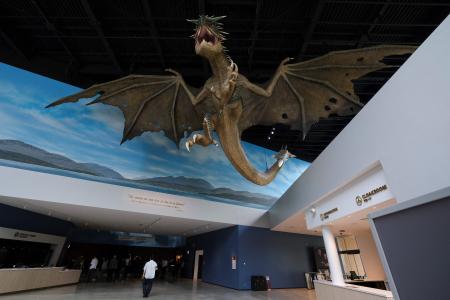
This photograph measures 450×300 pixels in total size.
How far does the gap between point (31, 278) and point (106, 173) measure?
363 centimetres

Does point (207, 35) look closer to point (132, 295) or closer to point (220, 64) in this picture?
point (220, 64)

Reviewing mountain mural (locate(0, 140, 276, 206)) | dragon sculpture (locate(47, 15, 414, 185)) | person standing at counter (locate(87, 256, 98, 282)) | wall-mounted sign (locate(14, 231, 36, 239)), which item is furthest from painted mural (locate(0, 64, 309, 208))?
person standing at counter (locate(87, 256, 98, 282))

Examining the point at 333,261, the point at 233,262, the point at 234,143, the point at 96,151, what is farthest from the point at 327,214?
the point at 96,151

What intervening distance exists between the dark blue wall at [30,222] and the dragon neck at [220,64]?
7471 millimetres

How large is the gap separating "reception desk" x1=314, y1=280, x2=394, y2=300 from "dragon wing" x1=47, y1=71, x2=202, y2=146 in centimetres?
470

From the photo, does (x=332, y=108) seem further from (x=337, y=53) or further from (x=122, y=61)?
(x=122, y=61)

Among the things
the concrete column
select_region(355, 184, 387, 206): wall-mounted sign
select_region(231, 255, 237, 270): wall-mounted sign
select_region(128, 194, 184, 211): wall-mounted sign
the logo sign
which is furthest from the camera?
select_region(231, 255, 237, 270): wall-mounted sign

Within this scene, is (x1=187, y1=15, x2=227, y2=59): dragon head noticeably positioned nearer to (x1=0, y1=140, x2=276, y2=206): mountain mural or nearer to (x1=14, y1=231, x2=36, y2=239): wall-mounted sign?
(x1=0, y1=140, x2=276, y2=206): mountain mural

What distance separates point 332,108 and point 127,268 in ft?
47.9

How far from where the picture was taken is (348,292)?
15.5 feet

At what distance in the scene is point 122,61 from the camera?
714 cm

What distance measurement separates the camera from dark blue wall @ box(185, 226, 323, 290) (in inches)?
369

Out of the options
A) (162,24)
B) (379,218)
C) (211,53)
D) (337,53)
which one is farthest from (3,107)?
(379,218)

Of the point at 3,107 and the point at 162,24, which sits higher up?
the point at 162,24
